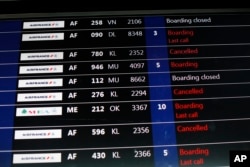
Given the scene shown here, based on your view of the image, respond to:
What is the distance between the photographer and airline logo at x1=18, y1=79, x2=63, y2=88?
5.17 feet

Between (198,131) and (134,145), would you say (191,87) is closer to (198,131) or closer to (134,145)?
(198,131)

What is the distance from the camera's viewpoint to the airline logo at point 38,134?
4.88 ft

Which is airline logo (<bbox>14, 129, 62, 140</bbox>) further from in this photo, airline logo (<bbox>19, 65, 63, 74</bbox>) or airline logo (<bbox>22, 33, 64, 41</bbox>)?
airline logo (<bbox>22, 33, 64, 41</bbox>)

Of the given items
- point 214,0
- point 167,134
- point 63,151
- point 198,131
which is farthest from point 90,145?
point 214,0

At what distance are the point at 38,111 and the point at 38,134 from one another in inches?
3.8

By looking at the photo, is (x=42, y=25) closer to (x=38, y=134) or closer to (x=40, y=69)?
(x=40, y=69)

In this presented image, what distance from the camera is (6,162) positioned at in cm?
145

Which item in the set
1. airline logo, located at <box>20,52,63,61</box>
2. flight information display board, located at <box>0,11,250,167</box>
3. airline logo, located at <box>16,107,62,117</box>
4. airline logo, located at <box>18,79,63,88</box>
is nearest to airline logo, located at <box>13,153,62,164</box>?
flight information display board, located at <box>0,11,250,167</box>

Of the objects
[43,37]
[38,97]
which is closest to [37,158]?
[38,97]

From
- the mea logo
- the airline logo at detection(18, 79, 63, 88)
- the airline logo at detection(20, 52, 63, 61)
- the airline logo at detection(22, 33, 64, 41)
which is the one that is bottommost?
the mea logo

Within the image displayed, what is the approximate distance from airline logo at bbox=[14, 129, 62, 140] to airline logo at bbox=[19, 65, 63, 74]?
0.25 m

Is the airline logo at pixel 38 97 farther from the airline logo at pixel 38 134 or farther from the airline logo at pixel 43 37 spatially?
the airline logo at pixel 43 37

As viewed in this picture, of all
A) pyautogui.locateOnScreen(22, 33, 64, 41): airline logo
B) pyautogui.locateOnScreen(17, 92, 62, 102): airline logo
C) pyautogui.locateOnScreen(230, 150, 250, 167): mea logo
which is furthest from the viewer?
pyautogui.locateOnScreen(22, 33, 64, 41): airline logo

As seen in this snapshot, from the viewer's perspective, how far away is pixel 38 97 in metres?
1.56
